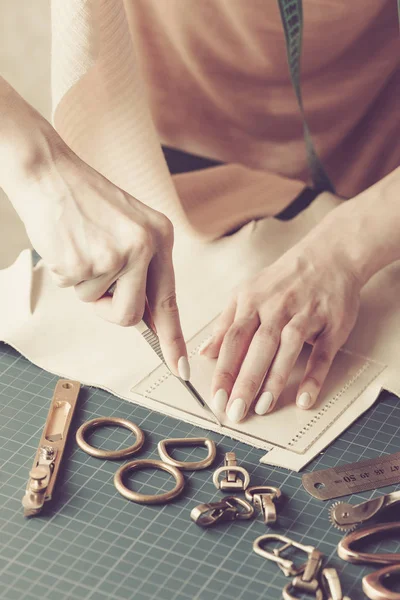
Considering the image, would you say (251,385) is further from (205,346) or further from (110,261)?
(110,261)

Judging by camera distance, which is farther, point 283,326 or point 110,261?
point 283,326

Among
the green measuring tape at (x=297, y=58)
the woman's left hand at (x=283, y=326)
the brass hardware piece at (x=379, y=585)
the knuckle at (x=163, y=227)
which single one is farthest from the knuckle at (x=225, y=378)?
the green measuring tape at (x=297, y=58)

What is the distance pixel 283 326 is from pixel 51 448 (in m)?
0.36

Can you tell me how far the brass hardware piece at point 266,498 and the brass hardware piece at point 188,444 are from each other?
0.22ft

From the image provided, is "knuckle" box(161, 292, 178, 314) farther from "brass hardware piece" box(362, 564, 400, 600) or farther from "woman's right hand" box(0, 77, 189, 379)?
"brass hardware piece" box(362, 564, 400, 600)

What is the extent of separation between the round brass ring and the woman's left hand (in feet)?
0.40

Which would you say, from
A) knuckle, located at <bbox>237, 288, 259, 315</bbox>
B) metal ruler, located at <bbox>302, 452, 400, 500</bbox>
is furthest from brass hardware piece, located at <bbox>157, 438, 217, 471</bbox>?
knuckle, located at <bbox>237, 288, 259, 315</bbox>

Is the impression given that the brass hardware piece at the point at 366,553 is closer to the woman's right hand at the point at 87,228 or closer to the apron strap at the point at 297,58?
the woman's right hand at the point at 87,228

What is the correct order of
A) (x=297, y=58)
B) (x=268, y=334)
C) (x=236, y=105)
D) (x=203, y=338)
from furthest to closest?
(x=236, y=105), (x=297, y=58), (x=203, y=338), (x=268, y=334)

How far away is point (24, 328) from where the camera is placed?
4.26 ft

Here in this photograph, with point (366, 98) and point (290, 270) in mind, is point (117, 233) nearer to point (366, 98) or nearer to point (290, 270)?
point (290, 270)

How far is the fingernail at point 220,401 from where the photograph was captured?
3.72 feet

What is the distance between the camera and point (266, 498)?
38.5 inches

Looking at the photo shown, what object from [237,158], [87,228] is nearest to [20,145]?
[87,228]
